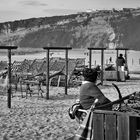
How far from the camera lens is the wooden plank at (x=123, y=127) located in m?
4.29

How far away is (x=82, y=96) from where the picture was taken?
17.6 ft

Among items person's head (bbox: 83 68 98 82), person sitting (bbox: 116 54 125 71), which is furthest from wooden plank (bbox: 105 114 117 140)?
person sitting (bbox: 116 54 125 71)

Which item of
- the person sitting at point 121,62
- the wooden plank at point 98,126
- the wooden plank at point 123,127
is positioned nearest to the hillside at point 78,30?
the person sitting at point 121,62

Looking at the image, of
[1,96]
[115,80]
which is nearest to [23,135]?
[1,96]

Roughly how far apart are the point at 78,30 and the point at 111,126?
133949 millimetres

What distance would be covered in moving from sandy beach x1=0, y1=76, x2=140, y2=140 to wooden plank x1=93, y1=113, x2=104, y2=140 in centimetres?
203

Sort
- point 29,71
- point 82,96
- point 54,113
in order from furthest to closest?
point 29,71, point 54,113, point 82,96

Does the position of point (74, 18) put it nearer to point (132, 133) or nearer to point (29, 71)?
point (29, 71)

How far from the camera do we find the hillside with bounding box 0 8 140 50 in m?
126

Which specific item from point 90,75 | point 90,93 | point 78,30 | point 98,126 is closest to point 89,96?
point 90,93

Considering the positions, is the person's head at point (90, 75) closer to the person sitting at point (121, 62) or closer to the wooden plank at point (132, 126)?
the wooden plank at point (132, 126)

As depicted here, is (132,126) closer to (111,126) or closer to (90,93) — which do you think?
Result: (111,126)

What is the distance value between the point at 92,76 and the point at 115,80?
1100 cm

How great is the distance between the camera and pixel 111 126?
172 inches
